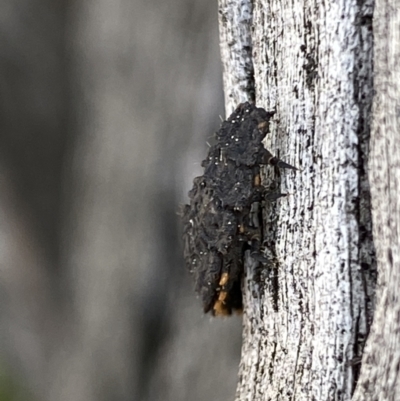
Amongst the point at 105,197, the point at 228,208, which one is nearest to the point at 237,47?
the point at 228,208

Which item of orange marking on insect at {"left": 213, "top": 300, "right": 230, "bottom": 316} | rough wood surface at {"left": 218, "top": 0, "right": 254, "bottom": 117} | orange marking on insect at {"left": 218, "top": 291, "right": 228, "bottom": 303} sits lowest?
orange marking on insect at {"left": 213, "top": 300, "right": 230, "bottom": 316}

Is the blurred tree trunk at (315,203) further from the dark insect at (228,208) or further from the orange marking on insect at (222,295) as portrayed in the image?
the orange marking on insect at (222,295)

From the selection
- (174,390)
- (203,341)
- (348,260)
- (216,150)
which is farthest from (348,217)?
(174,390)

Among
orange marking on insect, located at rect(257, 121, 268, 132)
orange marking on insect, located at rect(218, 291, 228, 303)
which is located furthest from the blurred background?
orange marking on insect, located at rect(257, 121, 268, 132)

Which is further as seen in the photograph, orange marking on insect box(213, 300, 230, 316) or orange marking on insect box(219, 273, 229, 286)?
orange marking on insect box(213, 300, 230, 316)

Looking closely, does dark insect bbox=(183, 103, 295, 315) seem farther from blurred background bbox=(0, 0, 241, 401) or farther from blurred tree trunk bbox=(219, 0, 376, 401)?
blurred background bbox=(0, 0, 241, 401)

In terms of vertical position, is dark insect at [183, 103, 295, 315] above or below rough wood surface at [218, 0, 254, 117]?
below
